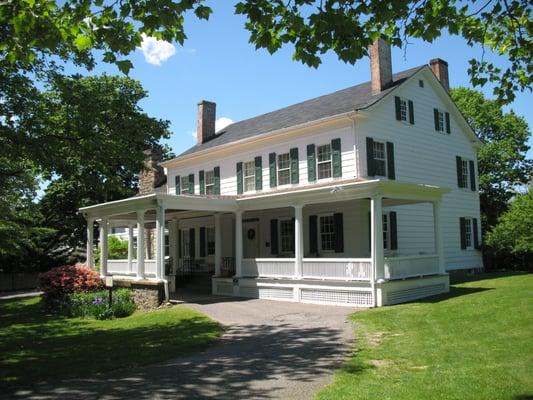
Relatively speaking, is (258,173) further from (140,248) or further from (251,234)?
(140,248)

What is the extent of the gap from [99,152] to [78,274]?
7.86 meters

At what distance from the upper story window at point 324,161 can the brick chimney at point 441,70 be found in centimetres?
895

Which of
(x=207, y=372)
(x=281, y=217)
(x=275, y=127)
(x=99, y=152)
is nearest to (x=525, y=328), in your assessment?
(x=207, y=372)

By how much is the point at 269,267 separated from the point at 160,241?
382 cm

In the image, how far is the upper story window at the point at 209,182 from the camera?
24605 millimetres

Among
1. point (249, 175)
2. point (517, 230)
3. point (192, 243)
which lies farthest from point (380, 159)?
point (192, 243)

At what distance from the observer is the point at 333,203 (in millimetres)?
19594

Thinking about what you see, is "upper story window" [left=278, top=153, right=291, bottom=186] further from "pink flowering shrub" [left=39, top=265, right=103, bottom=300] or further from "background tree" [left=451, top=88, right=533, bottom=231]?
"background tree" [left=451, top=88, right=533, bottom=231]

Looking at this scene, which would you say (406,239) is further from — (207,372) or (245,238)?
(207,372)

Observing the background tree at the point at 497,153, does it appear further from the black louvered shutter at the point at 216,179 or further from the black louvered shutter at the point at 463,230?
the black louvered shutter at the point at 216,179

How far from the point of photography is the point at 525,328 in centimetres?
965

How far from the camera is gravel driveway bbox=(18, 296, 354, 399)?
6844mm

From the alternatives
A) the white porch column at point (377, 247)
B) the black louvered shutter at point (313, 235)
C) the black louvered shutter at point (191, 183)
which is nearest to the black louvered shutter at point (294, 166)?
the black louvered shutter at point (313, 235)

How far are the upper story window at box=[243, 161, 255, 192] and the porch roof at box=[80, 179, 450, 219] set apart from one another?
3.23 m
